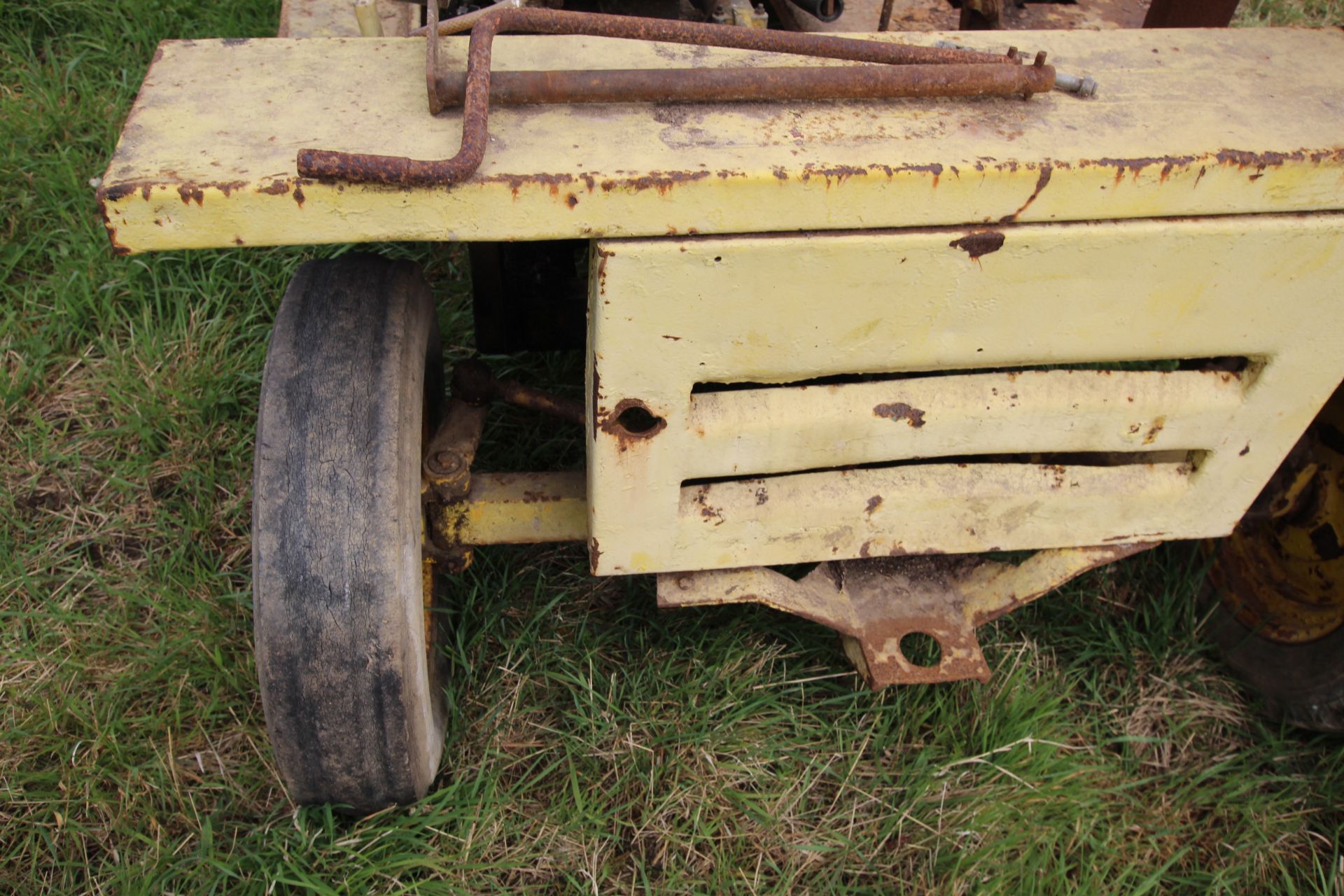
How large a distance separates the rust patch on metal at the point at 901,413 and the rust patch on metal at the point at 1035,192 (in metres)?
0.28

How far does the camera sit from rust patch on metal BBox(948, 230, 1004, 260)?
129cm

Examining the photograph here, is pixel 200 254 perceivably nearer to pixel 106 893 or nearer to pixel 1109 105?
pixel 106 893

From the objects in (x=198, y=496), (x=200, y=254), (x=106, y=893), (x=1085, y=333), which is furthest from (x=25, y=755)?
(x=1085, y=333)

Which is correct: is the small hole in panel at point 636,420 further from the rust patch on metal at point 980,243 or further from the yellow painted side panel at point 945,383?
the rust patch on metal at point 980,243

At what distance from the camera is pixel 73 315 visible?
8.49ft

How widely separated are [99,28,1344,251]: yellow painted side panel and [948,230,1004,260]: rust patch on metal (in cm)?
2

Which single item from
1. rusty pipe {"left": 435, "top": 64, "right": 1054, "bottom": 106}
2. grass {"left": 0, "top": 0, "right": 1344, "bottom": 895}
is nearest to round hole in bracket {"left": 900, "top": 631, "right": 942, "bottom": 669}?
grass {"left": 0, "top": 0, "right": 1344, "bottom": 895}

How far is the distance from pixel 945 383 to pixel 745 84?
0.49 metres

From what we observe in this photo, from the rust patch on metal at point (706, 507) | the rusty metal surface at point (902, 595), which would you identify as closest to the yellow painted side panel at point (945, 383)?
the rust patch on metal at point (706, 507)

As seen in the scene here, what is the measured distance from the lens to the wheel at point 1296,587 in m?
2.06

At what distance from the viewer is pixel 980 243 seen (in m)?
1.30

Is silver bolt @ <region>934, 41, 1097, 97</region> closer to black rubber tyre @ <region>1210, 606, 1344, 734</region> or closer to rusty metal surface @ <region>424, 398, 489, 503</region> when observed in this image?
rusty metal surface @ <region>424, 398, 489, 503</region>

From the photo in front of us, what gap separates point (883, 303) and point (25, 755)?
1606mm

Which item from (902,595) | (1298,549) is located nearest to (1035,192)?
(902,595)
